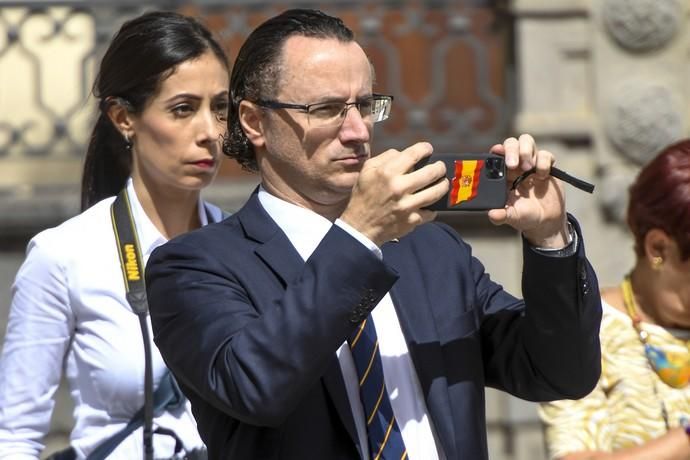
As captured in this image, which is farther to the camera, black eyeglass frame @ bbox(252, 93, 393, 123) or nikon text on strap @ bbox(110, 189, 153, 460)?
nikon text on strap @ bbox(110, 189, 153, 460)

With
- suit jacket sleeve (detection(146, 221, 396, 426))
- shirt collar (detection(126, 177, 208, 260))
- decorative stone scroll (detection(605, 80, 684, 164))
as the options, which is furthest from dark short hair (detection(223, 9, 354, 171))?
decorative stone scroll (detection(605, 80, 684, 164))

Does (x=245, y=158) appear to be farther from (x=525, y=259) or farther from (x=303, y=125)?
(x=525, y=259)

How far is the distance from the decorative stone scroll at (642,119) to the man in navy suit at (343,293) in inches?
199

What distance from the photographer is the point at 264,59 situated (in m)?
2.95

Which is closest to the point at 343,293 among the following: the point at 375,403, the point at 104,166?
the point at 375,403

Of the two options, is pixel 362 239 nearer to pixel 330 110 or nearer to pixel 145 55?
pixel 330 110

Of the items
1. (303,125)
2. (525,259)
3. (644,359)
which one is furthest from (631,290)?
(303,125)

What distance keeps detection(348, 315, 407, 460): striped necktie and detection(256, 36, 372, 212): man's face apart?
0.93 ft

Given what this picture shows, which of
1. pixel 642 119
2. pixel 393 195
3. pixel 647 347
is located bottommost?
pixel 642 119

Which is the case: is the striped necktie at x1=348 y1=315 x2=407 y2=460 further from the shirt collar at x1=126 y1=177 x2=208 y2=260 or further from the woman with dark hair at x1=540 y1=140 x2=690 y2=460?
the shirt collar at x1=126 y1=177 x2=208 y2=260

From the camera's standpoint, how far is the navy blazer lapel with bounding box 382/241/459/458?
2758 millimetres

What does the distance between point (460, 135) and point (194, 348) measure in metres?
5.73

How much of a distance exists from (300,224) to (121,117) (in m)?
1.35

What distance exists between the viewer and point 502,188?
273 cm
